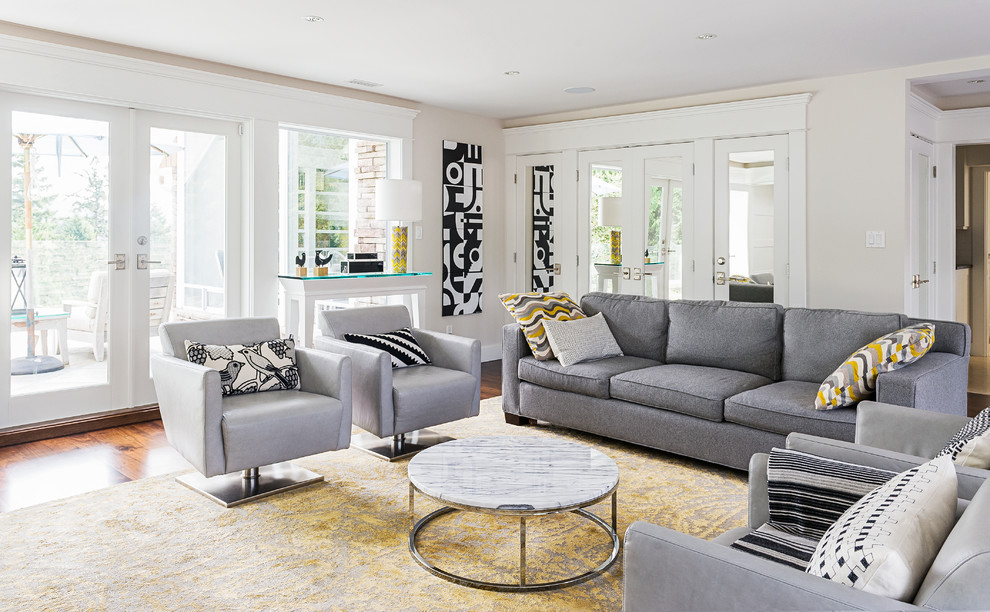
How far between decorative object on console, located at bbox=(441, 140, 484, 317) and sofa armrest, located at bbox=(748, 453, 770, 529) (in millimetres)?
4745

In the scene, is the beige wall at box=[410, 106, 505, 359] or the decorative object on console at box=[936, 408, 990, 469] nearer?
the decorative object on console at box=[936, 408, 990, 469]

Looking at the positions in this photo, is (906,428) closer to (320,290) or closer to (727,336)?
(727,336)

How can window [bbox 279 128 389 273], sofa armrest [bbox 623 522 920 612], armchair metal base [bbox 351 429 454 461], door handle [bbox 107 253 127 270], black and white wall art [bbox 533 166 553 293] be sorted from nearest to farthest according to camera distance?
sofa armrest [bbox 623 522 920 612] → armchair metal base [bbox 351 429 454 461] → door handle [bbox 107 253 127 270] → window [bbox 279 128 389 273] → black and white wall art [bbox 533 166 553 293]

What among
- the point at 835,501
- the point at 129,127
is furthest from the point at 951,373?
the point at 129,127

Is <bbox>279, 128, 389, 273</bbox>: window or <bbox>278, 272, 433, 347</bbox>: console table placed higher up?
<bbox>279, 128, 389, 273</bbox>: window

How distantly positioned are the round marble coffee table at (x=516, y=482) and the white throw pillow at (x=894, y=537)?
41.1 inches

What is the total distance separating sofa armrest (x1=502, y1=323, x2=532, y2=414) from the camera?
14.5ft

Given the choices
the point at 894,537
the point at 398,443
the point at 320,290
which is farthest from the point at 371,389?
the point at 894,537

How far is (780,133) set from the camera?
5414 mm

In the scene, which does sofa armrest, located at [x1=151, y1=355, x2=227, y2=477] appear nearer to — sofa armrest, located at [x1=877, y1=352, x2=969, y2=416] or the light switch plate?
sofa armrest, located at [x1=877, y1=352, x2=969, y2=416]

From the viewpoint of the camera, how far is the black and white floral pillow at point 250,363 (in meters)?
3.40

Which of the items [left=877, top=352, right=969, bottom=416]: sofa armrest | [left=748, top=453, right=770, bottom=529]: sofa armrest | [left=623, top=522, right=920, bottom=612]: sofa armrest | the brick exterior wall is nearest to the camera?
[left=623, top=522, right=920, bottom=612]: sofa armrest

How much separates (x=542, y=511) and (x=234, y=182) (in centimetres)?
383

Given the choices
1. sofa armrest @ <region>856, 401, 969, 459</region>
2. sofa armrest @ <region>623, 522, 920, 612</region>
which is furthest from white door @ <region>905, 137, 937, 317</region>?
sofa armrest @ <region>623, 522, 920, 612</region>
